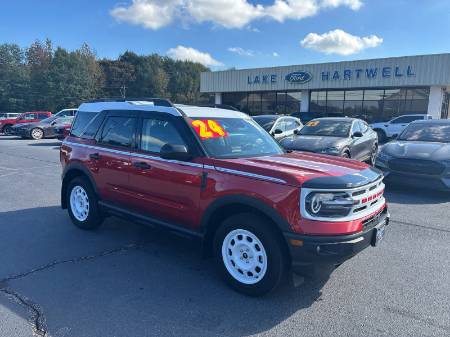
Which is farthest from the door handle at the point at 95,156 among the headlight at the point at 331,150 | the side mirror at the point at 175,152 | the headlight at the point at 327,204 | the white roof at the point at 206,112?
the headlight at the point at 331,150

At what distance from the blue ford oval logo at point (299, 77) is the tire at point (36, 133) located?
18743mm

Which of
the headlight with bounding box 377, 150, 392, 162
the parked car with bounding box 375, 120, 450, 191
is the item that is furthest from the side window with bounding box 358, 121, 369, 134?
the headlight with bounding box 377, 150, 392, 162

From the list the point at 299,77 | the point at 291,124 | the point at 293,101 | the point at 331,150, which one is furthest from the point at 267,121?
the point at 293,101

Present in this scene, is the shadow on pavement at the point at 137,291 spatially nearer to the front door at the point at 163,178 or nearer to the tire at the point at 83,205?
the tire at the point at 83,205

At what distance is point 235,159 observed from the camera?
12.2ft

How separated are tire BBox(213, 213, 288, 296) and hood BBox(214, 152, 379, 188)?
45cm

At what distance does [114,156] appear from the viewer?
4.67 m

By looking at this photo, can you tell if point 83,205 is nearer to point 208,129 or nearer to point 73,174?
point 73,174

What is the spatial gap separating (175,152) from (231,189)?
0.71 metres

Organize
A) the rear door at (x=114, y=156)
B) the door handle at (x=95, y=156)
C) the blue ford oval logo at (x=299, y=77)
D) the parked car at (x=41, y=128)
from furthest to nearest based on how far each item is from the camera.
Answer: the blue ford oval logo at (x=299, y=77) < the parked car at (x=41, y=128) < the door handle at (x=95, y=156) < the rear door at (x=114, y=156)

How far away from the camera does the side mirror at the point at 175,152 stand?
362 cm

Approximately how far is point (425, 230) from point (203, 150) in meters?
3.79

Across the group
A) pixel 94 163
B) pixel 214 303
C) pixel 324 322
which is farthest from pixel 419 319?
pixel 94 163

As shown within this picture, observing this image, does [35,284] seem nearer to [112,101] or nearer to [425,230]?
[112,101]
